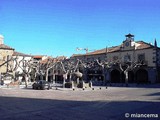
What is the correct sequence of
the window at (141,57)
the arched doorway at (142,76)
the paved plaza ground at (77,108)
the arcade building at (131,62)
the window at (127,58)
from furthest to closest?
1. the window at (127,58)
2. the arched doorway at (142,76)
3. the window at (141,57)
4. the arcade building at (131,62)
5. the paved plaza ground at (77,108)

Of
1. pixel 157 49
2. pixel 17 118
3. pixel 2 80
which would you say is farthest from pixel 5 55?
pixel 17 118

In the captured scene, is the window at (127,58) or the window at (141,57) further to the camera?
the window at (127,58)

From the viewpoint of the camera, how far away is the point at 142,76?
171ft

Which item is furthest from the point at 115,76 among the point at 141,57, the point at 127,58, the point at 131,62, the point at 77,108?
the point at 77,108

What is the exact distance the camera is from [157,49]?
5016cm

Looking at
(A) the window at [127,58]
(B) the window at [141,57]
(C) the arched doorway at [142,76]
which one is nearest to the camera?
(B) the window at [141,57]

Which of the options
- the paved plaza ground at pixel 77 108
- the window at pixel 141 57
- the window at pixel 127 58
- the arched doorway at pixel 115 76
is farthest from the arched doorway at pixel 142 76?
the paved plaza ground at pixel 77 108

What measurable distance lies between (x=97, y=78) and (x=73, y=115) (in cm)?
4955

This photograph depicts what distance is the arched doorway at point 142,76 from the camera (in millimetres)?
51312

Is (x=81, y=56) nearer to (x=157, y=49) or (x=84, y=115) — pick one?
(x=157, y=49)

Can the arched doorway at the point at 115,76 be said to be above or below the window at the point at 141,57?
below

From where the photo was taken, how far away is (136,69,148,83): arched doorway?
51.3m

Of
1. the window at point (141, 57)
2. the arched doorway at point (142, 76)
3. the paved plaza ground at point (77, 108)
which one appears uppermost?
the window at point (141, 57)

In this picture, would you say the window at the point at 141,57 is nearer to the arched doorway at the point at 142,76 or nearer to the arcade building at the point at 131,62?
the arcade building at the point at 131,62
